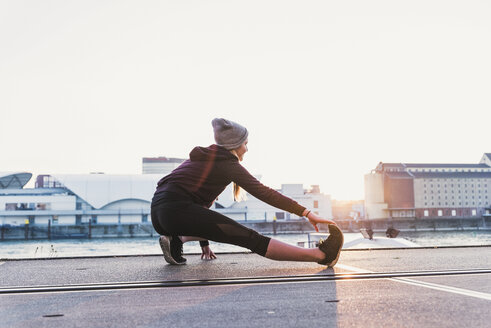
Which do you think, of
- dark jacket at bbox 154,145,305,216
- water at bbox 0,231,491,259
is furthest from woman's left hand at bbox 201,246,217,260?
water at bbox 0,231,491,259

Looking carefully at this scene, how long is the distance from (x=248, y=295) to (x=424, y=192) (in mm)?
95232

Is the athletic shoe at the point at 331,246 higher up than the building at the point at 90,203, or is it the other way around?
the athletic shoe at the point at 331,246

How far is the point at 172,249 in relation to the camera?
4.23m

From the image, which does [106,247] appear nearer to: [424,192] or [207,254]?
[207,254]

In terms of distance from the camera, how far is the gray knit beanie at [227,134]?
3.60 metres

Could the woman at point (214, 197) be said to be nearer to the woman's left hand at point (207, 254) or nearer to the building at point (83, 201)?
the woman's left hand at point (207, 254)

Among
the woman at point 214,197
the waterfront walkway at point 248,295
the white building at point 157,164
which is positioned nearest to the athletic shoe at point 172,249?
the waterfront walkway at point 248,295

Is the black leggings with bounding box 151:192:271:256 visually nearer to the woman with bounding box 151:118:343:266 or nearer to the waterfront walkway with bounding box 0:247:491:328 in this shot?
the woman with bounding box 151:118:343:266

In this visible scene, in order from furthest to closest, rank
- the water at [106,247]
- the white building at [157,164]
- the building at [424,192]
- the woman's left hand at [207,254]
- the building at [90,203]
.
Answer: the white building at [157,164] → the building at [424,192] → the building at [90,203] → the water at [106,247] → the woman's left hand at [207,254]

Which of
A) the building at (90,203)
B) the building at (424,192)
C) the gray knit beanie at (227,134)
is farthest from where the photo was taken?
the building at (424,192)

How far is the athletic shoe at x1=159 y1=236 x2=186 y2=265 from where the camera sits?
4.23 metres

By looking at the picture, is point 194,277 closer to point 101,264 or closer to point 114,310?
point 114,310

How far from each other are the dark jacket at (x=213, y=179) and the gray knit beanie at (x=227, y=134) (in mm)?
52

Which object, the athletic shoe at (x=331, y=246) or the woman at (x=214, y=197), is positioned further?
the athletic shoe at (x=331, y=246)
